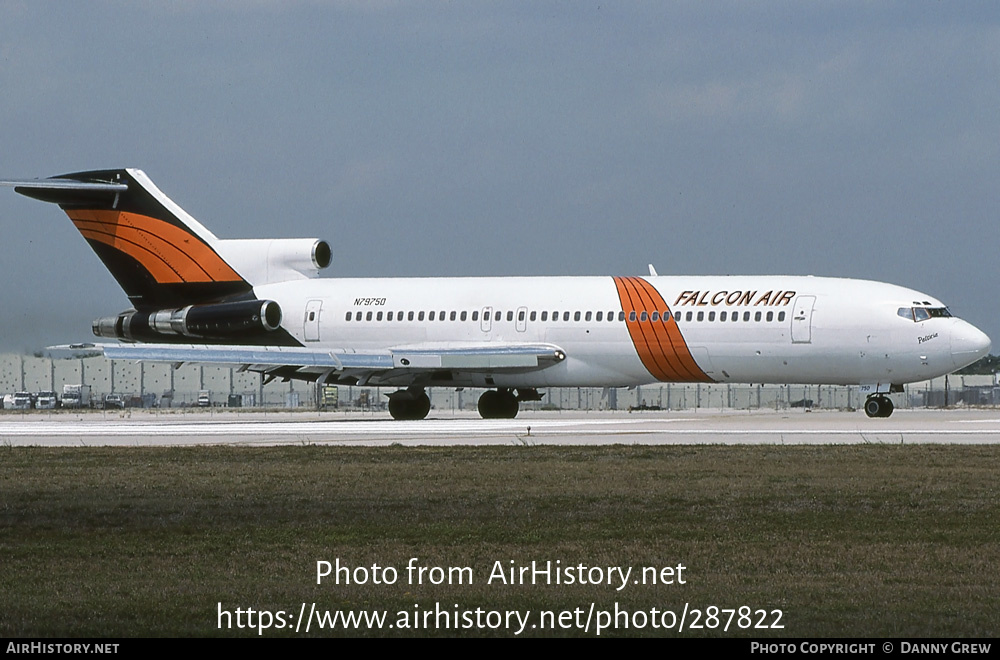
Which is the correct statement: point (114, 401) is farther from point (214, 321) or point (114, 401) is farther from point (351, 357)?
point (351, 357)

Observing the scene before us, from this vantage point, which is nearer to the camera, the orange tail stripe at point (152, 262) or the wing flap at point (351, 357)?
the wing flap at point (351, 357)

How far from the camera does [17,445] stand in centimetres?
3023

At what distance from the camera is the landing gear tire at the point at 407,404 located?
46.5 meters

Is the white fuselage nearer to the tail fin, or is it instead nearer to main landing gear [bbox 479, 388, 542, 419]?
main landing gear [bbox 479, 388, 542, 419]

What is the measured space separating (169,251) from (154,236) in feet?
2.45

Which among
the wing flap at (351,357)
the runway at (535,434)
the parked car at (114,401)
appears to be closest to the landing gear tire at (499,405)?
the wing flap at (351,357)

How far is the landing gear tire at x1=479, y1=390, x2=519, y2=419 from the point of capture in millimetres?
47906

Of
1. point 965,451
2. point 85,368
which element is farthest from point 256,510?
point 85,368

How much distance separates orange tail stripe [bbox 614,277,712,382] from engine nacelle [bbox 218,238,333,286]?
12.3 metres

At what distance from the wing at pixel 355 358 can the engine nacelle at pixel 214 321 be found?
9.30 feet

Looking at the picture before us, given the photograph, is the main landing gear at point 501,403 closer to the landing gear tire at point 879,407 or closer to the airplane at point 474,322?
the airplane at point 474,322

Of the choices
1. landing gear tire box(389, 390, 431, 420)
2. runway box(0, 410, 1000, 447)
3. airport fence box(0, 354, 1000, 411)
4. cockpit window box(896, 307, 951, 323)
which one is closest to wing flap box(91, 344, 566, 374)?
landing gear tire box(389, 390, 431, 420)
